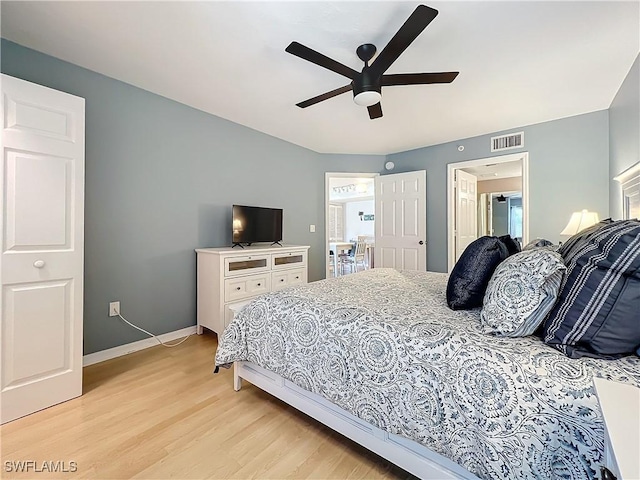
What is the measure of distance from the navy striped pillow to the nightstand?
1.13 feet

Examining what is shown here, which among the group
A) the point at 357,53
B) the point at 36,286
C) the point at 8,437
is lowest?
the point at 8,437

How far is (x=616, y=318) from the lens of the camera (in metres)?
0.95

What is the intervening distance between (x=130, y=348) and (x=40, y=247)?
4.22 ft

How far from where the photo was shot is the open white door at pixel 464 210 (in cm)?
424

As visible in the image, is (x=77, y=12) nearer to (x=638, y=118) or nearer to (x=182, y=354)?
(x=182, y=354)

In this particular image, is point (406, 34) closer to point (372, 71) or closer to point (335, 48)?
point (372, 71)

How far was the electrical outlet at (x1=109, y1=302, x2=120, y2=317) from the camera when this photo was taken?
2.54 metres

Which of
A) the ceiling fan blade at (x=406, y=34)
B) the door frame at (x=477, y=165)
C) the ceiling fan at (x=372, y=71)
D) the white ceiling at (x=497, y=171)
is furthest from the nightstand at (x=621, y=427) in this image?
Answer: the white ceiling at (x=497, y=171)

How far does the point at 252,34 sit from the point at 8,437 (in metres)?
2.73

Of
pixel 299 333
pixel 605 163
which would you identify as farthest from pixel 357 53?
pixel 605 163

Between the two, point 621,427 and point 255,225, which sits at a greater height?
point 255,225

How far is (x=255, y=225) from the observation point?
3443 mm

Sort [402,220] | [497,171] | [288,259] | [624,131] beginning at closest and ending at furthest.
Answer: [624,131] < [288,259] < [402,220] < [497,171]

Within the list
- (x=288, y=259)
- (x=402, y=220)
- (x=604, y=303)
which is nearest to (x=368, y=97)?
(x=604, y=303)
